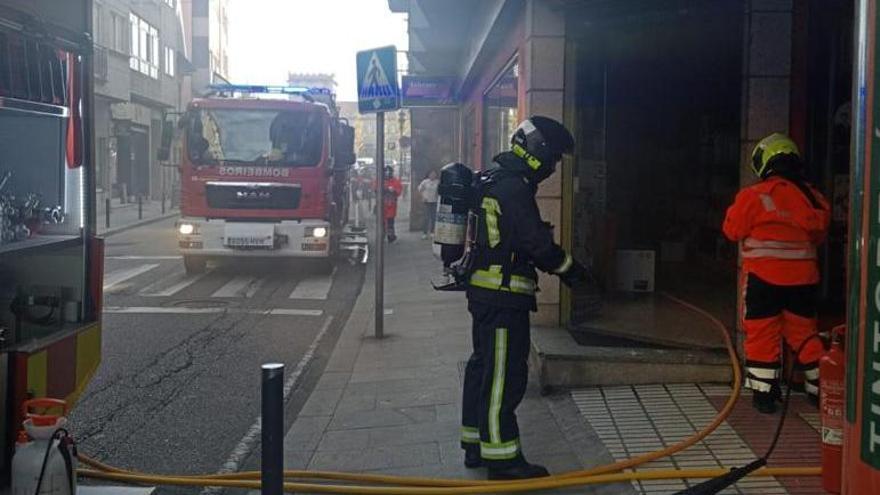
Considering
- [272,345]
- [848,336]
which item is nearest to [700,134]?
[272,345]

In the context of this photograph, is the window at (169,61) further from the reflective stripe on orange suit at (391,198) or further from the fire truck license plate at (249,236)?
the fire truck license plate at (249,236)

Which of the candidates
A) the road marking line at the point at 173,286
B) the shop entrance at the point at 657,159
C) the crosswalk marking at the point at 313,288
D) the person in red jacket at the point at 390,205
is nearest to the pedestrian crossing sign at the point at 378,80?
the shop entrance at the point at 657,159

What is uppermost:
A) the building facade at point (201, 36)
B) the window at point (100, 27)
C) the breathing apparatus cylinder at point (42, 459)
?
the building facade at point (201, 36)

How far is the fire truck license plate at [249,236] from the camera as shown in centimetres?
1438

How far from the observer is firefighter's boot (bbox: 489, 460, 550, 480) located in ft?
16.6

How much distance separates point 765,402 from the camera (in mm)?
6008

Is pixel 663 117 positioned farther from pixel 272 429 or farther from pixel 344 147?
pixel 272 429

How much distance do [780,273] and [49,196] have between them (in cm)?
423

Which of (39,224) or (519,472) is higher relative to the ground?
(39,224)

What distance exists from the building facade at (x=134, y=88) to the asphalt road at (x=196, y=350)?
1679cm

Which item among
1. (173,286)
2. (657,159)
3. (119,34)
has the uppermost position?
(119,34)

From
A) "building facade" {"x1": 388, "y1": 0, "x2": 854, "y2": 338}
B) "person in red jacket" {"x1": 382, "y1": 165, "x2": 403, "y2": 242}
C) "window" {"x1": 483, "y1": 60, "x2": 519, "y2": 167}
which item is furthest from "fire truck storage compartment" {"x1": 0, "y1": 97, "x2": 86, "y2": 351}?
"person in red jacket" {"x1": 382, "y1": 165, "x2": 403, "y2": 242}

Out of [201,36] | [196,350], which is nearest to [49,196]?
[196,350]

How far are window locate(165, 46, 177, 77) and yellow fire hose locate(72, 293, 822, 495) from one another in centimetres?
4216
